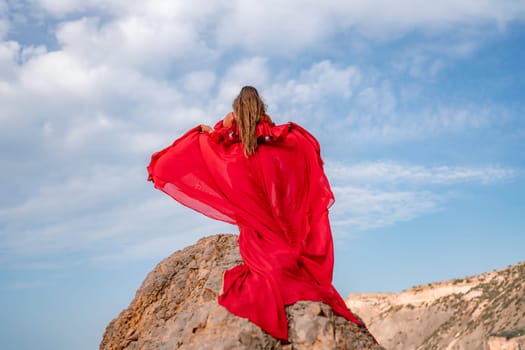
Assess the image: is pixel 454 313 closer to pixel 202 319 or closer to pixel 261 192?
pixel 261 192

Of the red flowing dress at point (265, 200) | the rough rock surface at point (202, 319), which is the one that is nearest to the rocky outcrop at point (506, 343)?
the rough rock surface at point (202, 319)

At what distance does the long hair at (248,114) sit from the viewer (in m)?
6.29

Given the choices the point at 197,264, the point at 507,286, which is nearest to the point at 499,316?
the point at 507,286

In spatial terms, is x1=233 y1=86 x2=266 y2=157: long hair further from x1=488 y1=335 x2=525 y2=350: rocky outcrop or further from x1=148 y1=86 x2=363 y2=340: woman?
x1=488 y1=335 x2=525 y2=350: rocky outcrop

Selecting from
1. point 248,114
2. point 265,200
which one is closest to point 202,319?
point 265,200

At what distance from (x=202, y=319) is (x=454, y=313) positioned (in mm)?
46287

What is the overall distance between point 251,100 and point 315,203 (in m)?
1.29

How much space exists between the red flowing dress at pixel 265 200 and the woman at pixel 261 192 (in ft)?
0.03

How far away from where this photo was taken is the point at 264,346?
502 centimetres

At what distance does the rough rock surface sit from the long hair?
1.24 meters

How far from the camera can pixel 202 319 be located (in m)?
5.33

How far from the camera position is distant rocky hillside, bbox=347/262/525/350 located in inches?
1553

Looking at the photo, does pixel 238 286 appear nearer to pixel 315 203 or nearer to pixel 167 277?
pixel 315 203

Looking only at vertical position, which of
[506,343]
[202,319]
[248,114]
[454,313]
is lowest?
[202,319]
